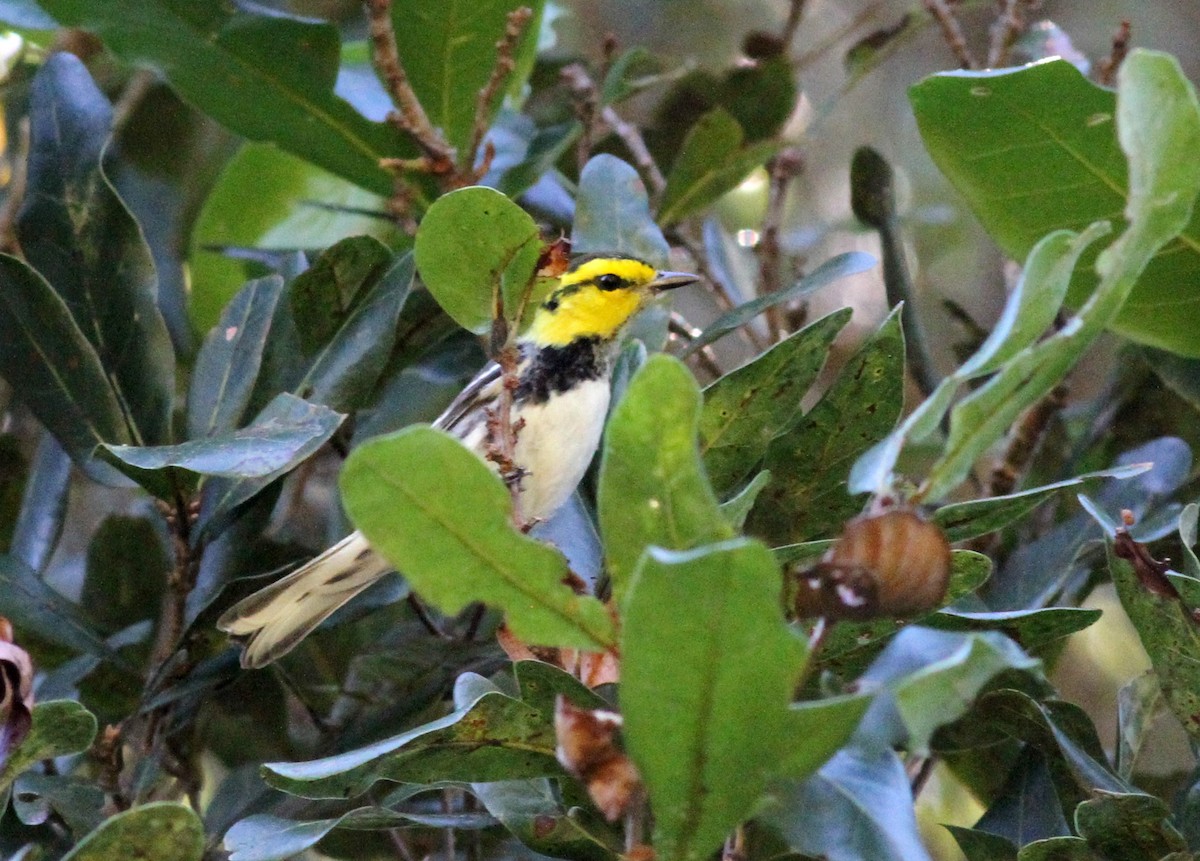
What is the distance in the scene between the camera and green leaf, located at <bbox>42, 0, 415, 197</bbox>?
1892mm

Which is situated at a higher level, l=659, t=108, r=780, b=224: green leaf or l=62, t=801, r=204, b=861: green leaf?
l=62, t=801, r=204, b=861: green leaf

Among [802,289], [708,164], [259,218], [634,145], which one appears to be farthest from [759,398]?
[259,218]

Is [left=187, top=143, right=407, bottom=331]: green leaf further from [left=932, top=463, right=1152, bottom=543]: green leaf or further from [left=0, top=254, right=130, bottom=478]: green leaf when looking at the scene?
[left=932, top=463, right=1152, bottom=543]: green leaf

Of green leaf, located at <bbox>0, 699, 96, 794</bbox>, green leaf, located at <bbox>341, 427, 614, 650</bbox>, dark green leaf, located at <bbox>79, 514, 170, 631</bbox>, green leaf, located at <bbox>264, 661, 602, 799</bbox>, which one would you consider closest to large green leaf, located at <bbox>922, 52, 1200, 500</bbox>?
green leaf, located at <bbox>341, 427, 614, 650</bbox>

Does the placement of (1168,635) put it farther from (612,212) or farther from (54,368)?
(54,368)

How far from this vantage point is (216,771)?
281cm

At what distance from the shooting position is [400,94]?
1.81 meters

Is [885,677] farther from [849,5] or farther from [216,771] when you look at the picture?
[849,5]

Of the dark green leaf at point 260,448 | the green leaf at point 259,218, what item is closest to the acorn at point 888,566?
the dark green leaf at point 260,448

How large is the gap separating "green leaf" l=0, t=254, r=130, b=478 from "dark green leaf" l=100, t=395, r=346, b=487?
11.3 inches

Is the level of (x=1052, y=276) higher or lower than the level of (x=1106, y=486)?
higher

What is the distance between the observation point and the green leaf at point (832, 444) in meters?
1.37

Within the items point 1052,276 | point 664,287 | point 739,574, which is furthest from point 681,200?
point 739,574

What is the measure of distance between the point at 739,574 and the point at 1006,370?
0.22 m
